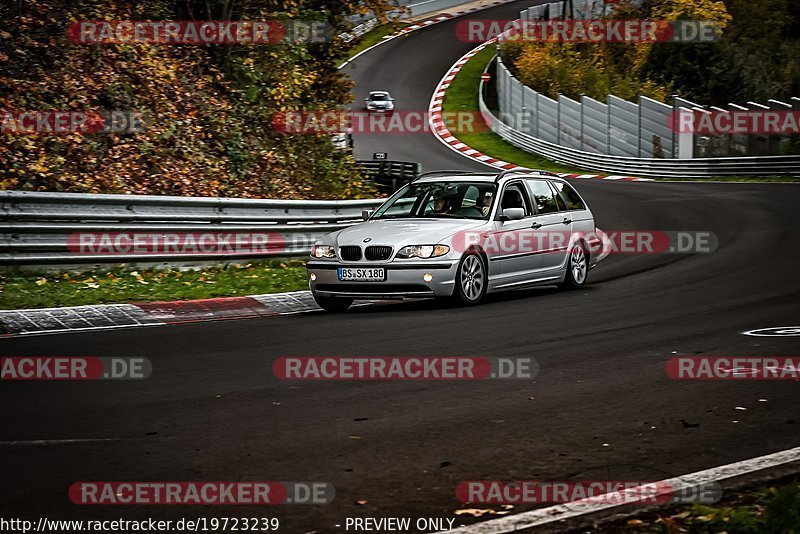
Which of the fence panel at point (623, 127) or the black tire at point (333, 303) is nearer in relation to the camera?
the black tire at point (333, 303)

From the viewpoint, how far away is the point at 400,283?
12.2m

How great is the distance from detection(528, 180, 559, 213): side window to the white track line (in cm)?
857

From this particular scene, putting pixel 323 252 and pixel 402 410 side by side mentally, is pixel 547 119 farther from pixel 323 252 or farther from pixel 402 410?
pixel 402 410

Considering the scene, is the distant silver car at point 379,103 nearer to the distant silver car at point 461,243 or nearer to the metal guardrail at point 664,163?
the metal guardrail at point 664,163

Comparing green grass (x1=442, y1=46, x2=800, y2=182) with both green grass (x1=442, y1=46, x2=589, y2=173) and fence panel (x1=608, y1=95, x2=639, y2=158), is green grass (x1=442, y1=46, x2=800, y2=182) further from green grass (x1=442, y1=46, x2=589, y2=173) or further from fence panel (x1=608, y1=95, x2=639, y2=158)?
fence panel (x1=608, y1=95, x2=639, y2=158)

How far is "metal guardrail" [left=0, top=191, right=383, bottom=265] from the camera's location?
13141 millimetres

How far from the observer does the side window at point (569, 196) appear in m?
15.0

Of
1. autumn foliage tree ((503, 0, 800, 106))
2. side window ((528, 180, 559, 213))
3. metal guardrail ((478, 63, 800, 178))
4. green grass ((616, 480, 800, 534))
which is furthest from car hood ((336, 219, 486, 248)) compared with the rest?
autumn foliage tree ((503, 0, 800, 106))

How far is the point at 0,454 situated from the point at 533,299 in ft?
27.7

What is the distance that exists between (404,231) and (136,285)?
3361 millimetres

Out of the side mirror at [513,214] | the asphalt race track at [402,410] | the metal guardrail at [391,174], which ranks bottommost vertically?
the asphalt race track at [402,410]

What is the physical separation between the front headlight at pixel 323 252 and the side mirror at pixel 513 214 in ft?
7.04

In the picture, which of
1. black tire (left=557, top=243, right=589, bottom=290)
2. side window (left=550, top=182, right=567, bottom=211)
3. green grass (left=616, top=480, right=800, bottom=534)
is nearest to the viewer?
green grass (left=616, top=480, right=800, bottom=534)

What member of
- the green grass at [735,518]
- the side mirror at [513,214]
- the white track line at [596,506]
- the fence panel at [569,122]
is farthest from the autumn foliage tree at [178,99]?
the fence panel at [569,122]
